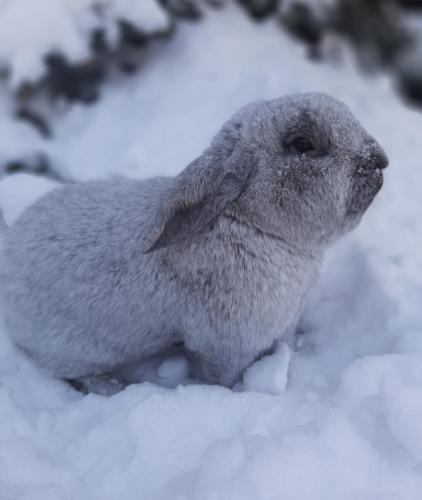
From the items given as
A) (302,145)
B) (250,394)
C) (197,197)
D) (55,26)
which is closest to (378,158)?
(302,145)

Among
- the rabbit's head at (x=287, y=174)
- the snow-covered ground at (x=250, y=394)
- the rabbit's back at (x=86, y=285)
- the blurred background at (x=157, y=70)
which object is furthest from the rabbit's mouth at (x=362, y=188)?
the blurred background at (x=157, y=70)

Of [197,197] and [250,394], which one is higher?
[197,197]

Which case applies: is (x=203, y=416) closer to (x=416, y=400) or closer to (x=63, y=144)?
Answer: (x=416, y=400)

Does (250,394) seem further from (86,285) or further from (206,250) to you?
(86,285)

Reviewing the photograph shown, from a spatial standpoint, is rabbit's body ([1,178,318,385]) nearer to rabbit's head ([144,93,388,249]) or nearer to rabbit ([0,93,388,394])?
rabbit ([0,93,388,394])

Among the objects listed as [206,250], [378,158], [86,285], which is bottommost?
[86,285]

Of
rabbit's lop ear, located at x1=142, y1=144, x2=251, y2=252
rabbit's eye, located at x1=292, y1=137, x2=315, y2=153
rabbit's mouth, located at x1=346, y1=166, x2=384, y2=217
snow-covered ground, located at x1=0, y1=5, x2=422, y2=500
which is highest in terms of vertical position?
rabbit's eye, located at x1=292, y1=137, x2=315, y2=153

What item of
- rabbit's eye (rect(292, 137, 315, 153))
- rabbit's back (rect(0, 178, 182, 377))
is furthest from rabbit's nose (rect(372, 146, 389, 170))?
rabbit's back (rect(0, 178, 182, 377))
